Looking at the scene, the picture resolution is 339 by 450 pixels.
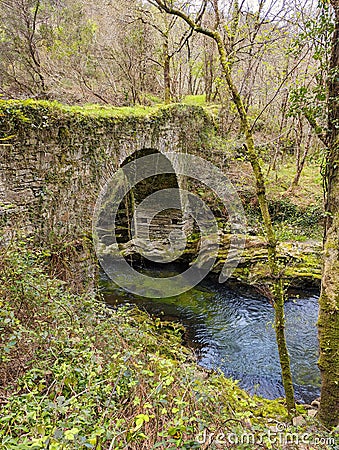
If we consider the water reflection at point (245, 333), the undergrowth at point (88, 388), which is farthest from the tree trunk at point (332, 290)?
the water reflection at point (245, 333)

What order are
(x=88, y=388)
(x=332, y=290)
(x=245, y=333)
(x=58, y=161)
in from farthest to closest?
1. (x=245, y=333)
2. (x=58, y=161)
3. (x=332, y=290)
4. (x=88, y=388)

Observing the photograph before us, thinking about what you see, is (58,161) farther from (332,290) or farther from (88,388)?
(332,290)

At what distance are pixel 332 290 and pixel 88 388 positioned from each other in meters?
2.51

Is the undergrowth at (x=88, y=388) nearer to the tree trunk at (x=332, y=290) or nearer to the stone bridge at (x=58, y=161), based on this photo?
the tree trunk at (x=332, y=290)

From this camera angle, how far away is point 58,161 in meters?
4.61

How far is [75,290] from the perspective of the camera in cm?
476

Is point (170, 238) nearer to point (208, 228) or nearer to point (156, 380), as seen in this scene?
point (208, 228)

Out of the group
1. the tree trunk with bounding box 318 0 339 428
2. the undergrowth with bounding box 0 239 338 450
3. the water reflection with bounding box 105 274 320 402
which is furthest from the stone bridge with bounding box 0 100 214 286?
the tree trunk with bounding box 318 0 339 428

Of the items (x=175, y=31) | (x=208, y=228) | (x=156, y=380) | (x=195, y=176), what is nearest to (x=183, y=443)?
(x=156, y=380)

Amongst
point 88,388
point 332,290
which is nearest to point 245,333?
point 332,290

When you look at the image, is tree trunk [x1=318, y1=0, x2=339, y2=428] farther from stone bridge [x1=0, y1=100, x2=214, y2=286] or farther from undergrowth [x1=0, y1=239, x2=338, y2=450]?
stone bridge [x1=0, y1=100, x2=214, y2=286]

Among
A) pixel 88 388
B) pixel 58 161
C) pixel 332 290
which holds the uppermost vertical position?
pixel 58 161

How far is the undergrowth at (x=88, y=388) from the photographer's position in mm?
1498

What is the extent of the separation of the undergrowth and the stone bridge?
1.17 m
